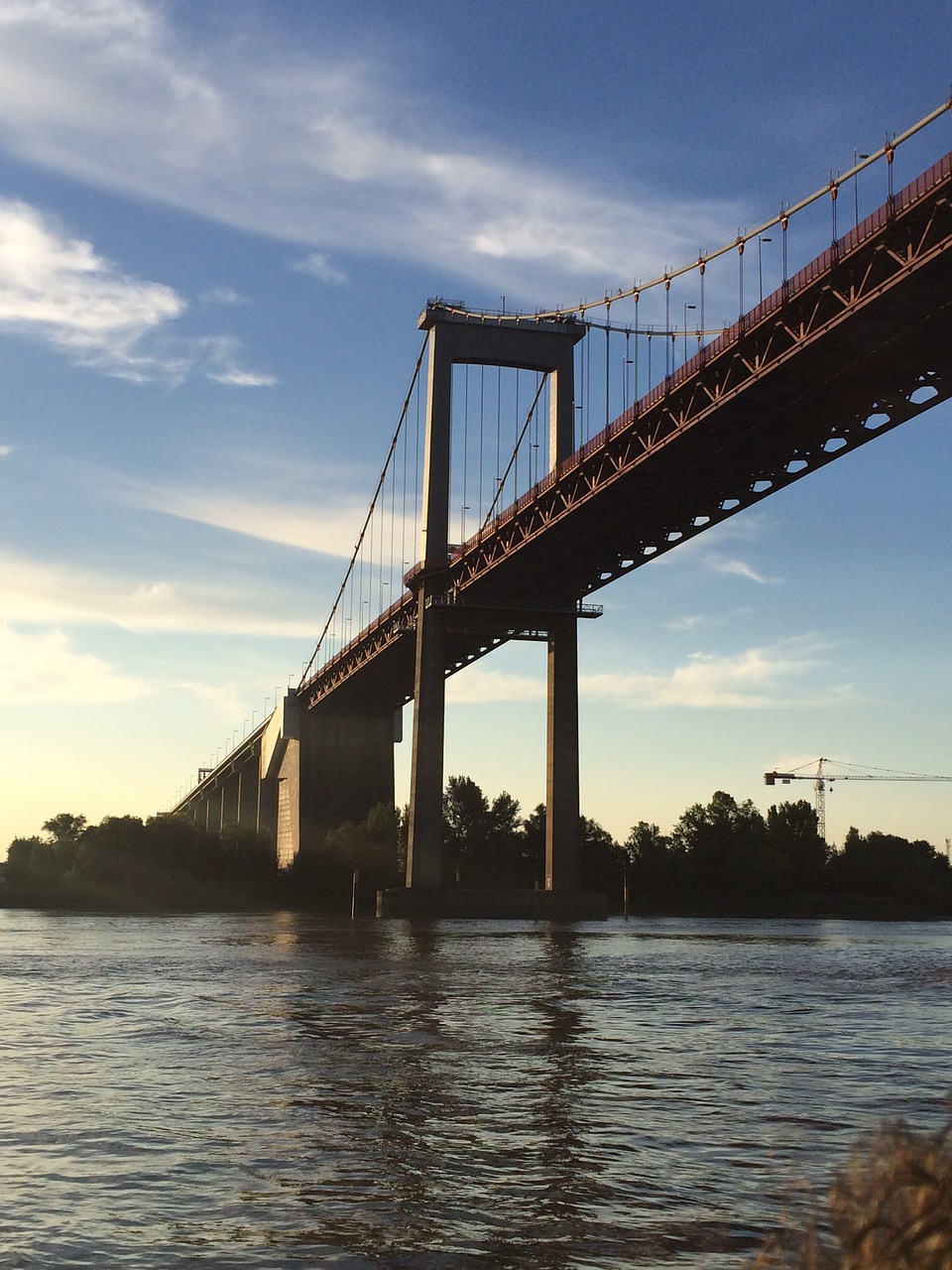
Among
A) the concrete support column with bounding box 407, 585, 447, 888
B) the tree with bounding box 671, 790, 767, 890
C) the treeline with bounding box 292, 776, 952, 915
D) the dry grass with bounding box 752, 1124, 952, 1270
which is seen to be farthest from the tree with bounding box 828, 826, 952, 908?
the dry grass with bounding box 752, 1124, 952, 1270

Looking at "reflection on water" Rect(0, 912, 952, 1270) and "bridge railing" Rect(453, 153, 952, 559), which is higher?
"bridge railing" Rect(453, 153, 952, 559)

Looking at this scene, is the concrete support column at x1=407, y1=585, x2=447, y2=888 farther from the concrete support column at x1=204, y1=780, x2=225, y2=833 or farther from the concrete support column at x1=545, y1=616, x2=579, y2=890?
the concrete support column at x1=204, y1=780, x2=225, y2=833

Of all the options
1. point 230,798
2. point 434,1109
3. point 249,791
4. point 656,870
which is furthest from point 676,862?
point 434,1109

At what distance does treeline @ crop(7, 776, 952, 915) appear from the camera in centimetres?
8394

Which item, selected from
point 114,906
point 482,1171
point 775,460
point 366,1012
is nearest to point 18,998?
point 366,1012

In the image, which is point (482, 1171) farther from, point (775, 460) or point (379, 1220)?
point (775, 460)

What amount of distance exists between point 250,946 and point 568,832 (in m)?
25.2

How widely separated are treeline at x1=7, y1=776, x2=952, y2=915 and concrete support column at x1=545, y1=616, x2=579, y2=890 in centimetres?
1205

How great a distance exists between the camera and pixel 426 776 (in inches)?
2470

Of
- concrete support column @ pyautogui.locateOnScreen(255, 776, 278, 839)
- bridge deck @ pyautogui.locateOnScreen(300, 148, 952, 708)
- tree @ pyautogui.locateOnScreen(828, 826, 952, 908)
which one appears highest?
bridge deck @ pyautogui.locateOnScreen(300, 148, 952, 708)

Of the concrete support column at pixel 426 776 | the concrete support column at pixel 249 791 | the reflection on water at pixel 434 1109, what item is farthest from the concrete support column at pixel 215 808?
the reflection on water at pixel 434 1109

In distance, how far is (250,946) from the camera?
39.4 metres

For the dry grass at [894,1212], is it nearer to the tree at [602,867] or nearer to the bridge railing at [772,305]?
the bridge railing at [772,305]

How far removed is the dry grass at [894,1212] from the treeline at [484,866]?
2783 inches
